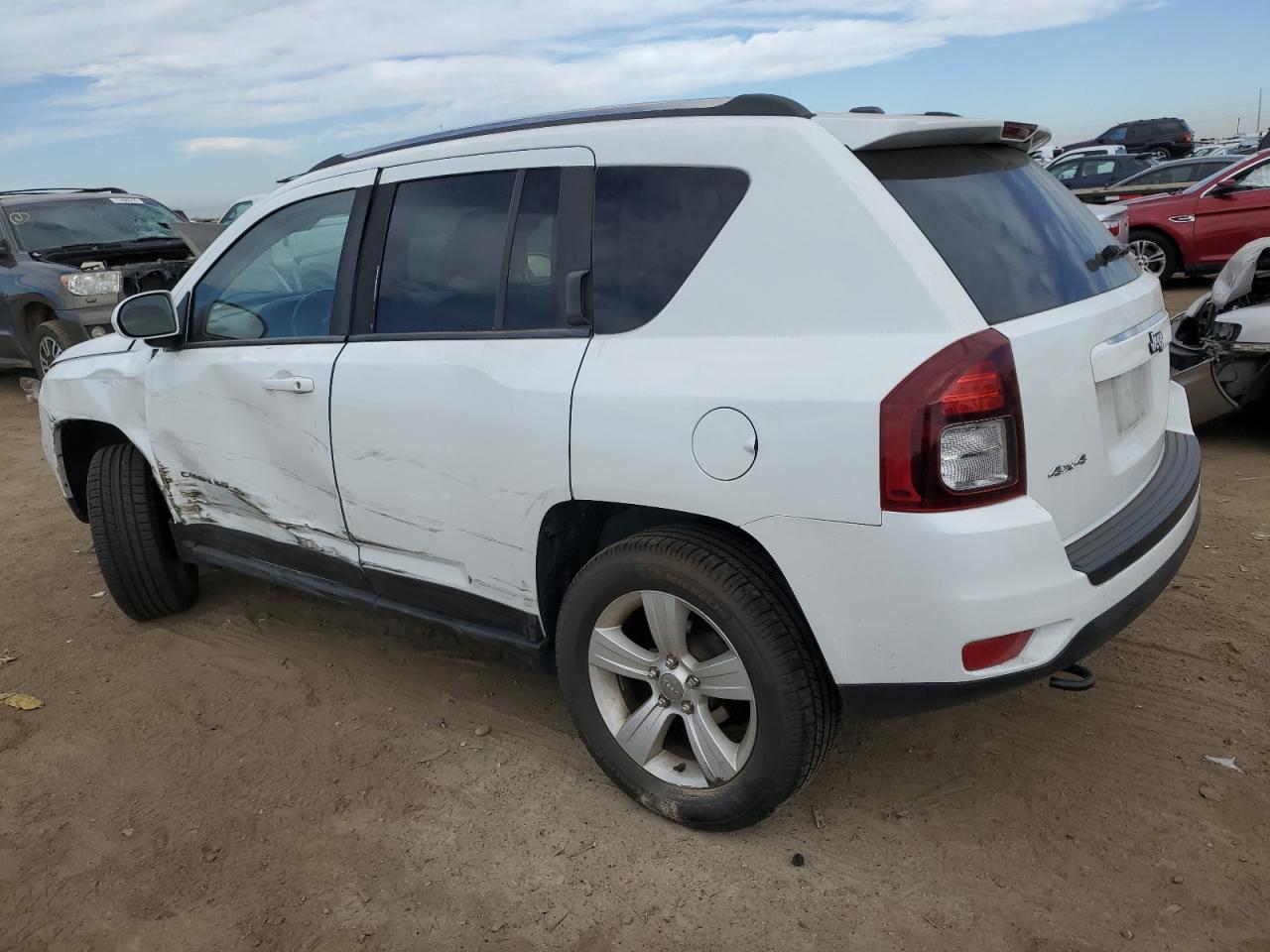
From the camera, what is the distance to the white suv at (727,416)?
2135mm

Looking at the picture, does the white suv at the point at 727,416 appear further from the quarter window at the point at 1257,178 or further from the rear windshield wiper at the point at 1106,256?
the quarter window at the point at 1257,178

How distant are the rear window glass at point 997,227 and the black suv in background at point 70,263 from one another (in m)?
8.62

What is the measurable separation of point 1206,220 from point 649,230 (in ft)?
36.4

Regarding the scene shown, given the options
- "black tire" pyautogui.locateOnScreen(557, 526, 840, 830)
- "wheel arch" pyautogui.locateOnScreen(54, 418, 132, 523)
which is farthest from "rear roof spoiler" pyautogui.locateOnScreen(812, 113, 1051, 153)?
"wheel arch" pyautogui.locateOnScreen(54, 418, 132, 523)

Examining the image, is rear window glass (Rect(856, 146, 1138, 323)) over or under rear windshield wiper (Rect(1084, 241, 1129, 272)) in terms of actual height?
over

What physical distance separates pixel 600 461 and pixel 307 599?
2.57 metres

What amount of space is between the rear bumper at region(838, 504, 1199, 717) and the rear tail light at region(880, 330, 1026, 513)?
41 centimetres

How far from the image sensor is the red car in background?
10.9m

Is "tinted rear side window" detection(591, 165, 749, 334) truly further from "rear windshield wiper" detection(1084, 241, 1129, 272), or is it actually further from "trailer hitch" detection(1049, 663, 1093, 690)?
"trailer hitch" detection(1049, 663, 1093, 690)

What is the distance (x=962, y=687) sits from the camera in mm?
2184

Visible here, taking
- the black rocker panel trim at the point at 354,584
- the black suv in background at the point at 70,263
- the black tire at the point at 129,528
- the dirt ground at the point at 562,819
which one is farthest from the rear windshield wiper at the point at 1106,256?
the black suv in background at the point at 70,263

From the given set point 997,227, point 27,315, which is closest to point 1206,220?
point 997,227

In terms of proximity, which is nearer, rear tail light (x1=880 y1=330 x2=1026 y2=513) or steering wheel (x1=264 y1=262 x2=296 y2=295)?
rear tail light (x1=880 y1=330 x2=1026 y2=513)

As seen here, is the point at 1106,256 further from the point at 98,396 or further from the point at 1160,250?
the point at 1160,250
